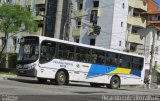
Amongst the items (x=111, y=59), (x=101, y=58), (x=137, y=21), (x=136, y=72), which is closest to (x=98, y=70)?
(x=101, y=58)

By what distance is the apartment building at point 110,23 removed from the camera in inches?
2445

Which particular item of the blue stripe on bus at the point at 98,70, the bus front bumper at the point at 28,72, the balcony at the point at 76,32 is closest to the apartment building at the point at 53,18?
the balcony at the point at 76,32

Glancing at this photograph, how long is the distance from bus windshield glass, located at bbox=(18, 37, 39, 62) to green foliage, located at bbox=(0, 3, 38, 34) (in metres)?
17.9

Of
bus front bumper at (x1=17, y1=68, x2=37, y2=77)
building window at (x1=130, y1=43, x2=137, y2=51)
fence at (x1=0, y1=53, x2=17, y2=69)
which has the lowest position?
bus front bumper at (x1=17, y1=68, x2=37, y2=77)

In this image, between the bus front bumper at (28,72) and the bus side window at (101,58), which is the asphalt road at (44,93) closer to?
the bus front bumper at (28,72)

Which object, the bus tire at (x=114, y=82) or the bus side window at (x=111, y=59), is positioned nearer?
the bus side window at (x=111, y=59)

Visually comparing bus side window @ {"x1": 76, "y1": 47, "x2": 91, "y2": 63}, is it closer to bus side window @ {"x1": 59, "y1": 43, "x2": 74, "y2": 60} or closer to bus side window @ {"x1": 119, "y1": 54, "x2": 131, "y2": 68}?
bus side window @ {"x1": 59, "y1": 43, "x2": 74, "y2": 60}

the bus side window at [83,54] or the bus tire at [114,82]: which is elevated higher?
the bus side window at [83,54]

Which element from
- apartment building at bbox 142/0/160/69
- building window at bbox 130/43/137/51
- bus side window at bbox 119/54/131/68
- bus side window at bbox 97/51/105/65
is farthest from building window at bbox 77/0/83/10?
bus side window at bbox 97/51/105/65

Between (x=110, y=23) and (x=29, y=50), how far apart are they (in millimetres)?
34361

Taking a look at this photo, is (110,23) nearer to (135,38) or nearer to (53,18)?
(135,38)

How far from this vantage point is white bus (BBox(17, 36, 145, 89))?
28.0 m

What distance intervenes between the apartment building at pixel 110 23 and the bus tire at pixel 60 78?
31.5 m

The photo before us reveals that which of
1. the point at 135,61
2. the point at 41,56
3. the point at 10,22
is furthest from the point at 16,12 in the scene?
the point at 41,56
